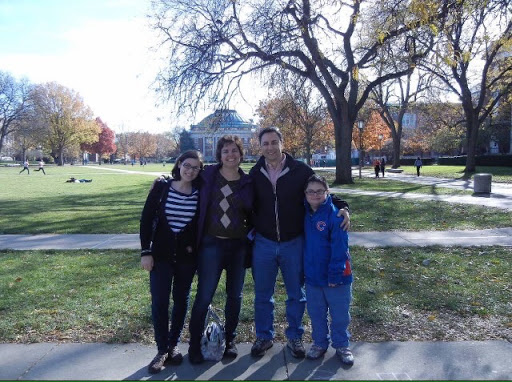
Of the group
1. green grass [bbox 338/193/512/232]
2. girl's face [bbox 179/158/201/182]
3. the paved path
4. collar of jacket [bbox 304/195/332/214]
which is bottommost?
the paved path

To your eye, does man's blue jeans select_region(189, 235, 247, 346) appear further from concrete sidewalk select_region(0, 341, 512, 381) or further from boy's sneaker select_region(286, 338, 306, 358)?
boy's sneaker select_region(286, 338, 306, 358)

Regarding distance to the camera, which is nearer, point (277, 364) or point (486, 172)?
point (277, 364)

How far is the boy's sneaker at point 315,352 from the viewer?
11.0ft

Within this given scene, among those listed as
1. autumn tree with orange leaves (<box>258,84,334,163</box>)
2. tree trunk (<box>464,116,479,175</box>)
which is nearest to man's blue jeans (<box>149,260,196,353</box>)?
autumn tree with orange leaves (<box>258,84,334,163</box>)

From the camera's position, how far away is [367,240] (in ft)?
26.6

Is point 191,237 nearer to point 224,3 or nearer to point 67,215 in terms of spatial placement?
point 67,215

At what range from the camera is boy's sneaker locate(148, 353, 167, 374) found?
317cm

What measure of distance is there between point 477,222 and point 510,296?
5.70 metres

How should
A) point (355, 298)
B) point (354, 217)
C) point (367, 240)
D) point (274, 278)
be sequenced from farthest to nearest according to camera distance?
point (354, 217), point (367, 240), point (355, 298), point (274, 278)

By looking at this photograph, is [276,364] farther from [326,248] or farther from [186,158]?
[186,158]

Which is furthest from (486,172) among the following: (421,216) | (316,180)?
(316,180)

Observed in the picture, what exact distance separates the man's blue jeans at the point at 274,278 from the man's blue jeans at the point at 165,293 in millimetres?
570

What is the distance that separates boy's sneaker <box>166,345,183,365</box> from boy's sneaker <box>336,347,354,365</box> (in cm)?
128

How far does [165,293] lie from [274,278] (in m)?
0.91
